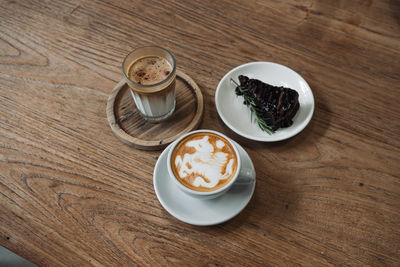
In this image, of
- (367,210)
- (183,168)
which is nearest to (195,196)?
(183,168)

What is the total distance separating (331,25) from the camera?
4.35 feet

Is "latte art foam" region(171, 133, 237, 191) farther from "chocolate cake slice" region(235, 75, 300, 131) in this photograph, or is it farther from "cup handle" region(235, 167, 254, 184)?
"chocolate cake slice" region(235, 75, 300, 131)

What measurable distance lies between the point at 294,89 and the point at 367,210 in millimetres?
463

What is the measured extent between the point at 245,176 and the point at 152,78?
0.43m

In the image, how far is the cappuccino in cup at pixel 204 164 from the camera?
813 mm

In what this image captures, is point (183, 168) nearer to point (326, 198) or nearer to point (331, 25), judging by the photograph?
point (326, 198)

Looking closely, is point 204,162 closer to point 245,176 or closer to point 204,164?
point 204,164

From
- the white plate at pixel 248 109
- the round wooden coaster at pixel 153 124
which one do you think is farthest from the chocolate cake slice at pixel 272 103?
the round wooden coaster at pixel 153 124

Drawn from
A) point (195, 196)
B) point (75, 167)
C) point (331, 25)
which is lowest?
point (75, 167)

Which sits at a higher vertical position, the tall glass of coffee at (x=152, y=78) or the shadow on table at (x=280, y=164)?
the tall glass of coffee at (x=152, y=78)

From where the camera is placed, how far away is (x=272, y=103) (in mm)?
1007

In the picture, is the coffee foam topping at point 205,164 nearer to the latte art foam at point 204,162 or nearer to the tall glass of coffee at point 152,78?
the latte art foam at point 204,162

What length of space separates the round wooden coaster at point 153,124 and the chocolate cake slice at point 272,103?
7.1 inches

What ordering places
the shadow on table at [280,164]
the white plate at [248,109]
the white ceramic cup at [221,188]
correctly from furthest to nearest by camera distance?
the white plate at [248,109]
the shadow on table at [280,164]
the white ceramic cup at [221,188]
